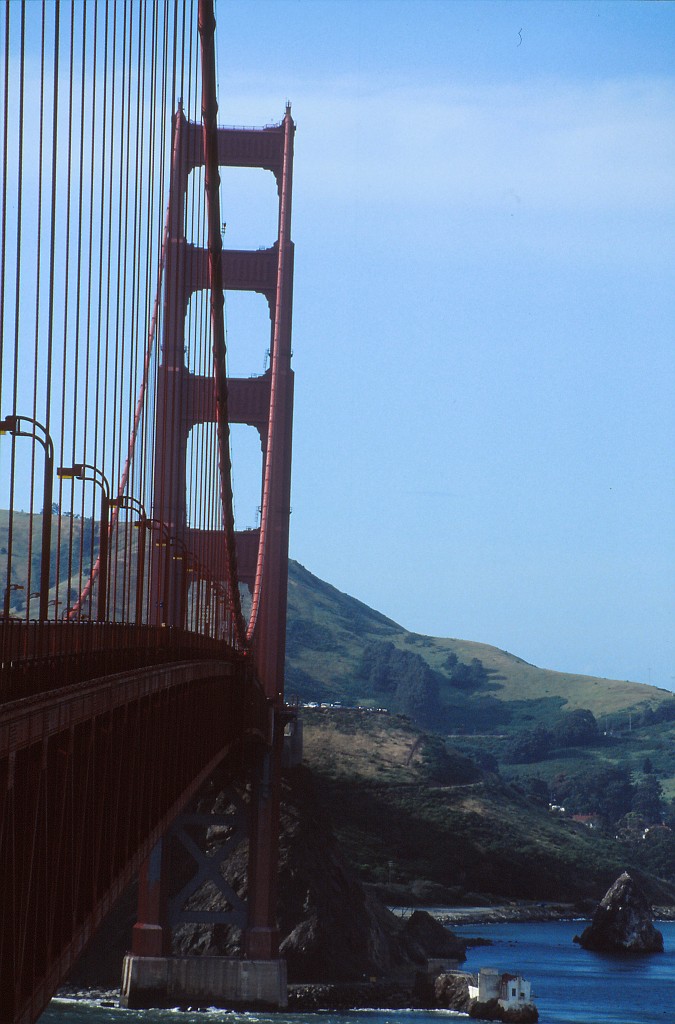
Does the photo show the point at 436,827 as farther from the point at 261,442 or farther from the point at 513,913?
the point at 261,442

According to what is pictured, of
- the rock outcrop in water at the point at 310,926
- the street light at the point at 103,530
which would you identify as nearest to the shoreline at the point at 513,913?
the rock outcrop in water at the point at 310,926

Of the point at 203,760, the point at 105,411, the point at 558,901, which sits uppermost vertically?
the point at 105,411

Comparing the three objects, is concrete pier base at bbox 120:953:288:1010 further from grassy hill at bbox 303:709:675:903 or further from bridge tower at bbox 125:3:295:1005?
grassy hill at bbox 303:709:675:903

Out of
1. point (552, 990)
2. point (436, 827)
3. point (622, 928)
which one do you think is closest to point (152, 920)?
point (552, 990)

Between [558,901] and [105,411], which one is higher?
[105,411]

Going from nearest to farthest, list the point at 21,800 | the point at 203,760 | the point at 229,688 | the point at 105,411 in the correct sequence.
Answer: the point at 21,800 < the point at 105,411 < the point at 203,760 < the point at 229,688

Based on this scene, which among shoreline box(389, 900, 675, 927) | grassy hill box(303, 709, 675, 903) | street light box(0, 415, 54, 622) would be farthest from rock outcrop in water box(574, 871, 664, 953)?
street light box(0, 415, 54, 622)

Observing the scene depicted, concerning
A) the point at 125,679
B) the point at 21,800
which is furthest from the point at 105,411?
the point at 21,800

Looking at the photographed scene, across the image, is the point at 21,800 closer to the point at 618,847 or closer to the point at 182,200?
the point at 182,200

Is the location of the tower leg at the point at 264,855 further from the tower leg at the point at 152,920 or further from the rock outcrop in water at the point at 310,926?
the rock outcrop in water at the point at 310,926
